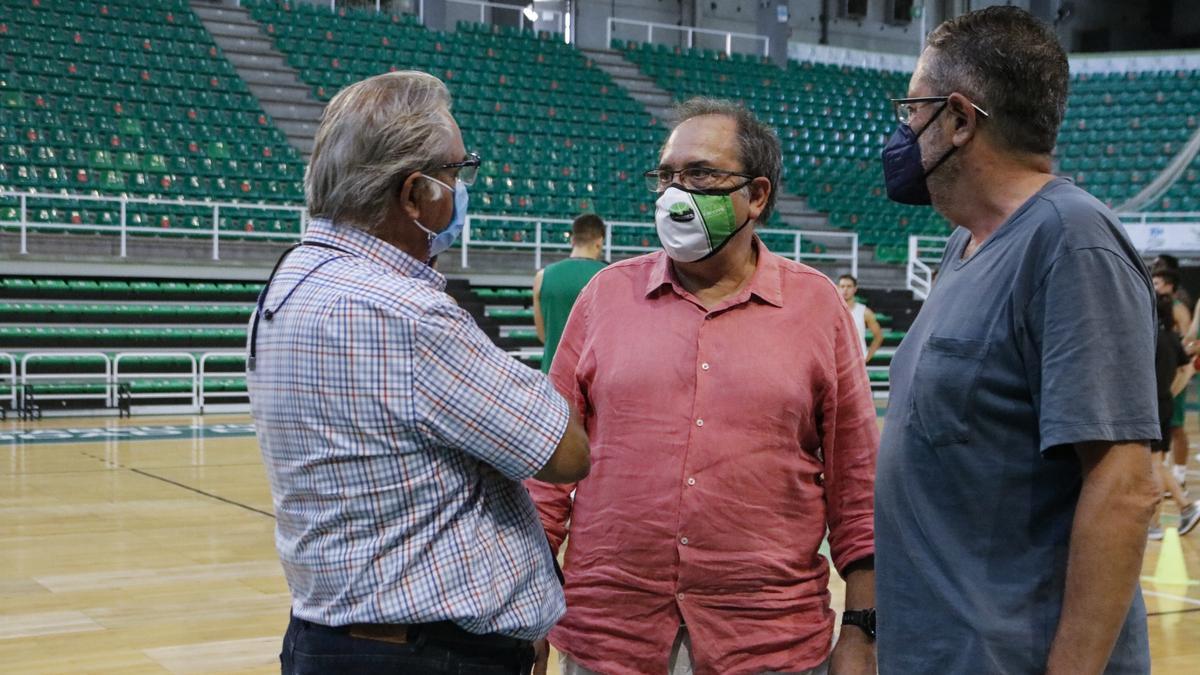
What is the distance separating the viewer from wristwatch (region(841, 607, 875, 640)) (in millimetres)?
2537

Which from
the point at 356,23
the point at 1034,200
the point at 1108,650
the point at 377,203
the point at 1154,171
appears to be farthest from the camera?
the point at 1154,171

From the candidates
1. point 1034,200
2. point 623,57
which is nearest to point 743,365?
point 1034,200

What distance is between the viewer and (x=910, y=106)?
2.09m

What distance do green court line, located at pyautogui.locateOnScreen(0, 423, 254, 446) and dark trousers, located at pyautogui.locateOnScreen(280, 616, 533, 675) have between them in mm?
10192

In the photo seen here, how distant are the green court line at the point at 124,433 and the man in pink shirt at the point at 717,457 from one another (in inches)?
→ 390

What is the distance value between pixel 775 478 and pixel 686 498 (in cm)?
17

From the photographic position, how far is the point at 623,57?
2498 centimetres

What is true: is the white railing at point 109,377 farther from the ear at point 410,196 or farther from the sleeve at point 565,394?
the ear at point 410,196

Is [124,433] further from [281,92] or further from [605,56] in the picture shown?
[605,56]

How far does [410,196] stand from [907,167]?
0.74 meters

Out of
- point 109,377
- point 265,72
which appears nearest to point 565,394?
point 109,377

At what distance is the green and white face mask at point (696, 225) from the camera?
266cm

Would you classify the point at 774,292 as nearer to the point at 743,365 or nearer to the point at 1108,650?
the point at 743,365

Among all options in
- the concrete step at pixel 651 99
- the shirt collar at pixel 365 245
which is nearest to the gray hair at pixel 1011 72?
the shirt collar at pixel 365 245
